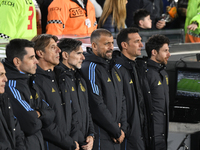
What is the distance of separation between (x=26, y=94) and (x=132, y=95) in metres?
1.55

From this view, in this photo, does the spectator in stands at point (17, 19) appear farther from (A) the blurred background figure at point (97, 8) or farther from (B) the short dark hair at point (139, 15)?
(B) the short dark hair at point (139, 15)

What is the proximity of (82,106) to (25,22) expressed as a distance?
1230 mm

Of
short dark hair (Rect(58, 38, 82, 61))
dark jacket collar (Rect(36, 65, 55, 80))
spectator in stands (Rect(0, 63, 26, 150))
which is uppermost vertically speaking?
short dark hair (Rect(58, 38, 82, 61))

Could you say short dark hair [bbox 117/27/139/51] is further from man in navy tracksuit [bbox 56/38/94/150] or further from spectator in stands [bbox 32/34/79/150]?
spectator in stands [bbox 32/34/79/150]

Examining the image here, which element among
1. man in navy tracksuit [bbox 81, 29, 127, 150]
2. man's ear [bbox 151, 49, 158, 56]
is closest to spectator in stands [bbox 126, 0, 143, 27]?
man's ear [bbox 151, 49, 158, 56]

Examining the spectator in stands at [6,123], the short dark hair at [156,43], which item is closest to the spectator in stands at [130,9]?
the short dark hair at [156,43]

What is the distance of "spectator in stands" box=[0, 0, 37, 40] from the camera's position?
12.3 feet

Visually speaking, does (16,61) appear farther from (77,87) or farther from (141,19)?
(141,19)

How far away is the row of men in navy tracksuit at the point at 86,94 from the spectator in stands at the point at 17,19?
0.62 m

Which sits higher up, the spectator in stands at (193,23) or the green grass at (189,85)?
the spectator in stands at (193,23)

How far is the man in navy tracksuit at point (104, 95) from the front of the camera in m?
3.58

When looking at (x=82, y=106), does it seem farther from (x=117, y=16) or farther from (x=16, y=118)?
(x=117, y=16)

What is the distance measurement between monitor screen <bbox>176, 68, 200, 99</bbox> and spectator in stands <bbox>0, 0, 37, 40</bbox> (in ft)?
7.50

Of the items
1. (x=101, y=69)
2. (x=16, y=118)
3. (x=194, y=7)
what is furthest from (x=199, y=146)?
(x=16, y=118)
